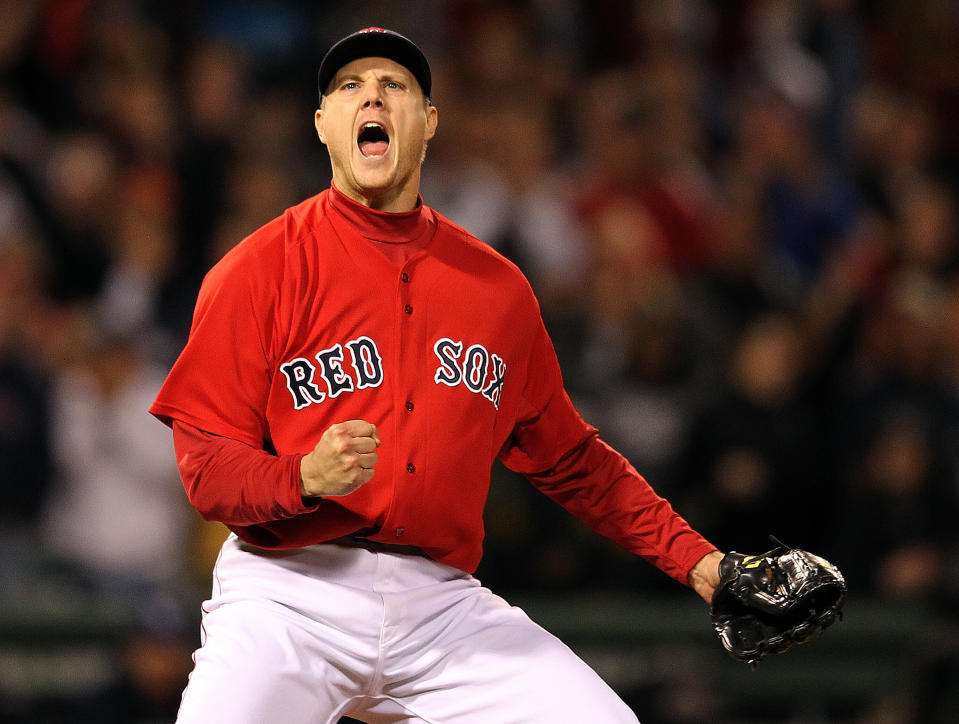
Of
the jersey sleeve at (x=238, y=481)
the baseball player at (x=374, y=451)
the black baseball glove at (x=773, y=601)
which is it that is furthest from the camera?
the black baseball glove at (x=773, y=601)

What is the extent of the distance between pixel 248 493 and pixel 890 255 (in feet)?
18.1

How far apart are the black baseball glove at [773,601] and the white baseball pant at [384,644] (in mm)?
312

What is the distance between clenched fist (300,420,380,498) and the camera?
2.67m

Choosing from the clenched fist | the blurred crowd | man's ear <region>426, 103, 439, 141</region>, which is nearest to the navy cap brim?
man's ear <region>426, 103, 439, 141</region>

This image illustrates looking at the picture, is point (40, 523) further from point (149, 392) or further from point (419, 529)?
point (419, 529)

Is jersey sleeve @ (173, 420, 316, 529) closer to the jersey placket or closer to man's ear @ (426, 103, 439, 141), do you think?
the jersey placket

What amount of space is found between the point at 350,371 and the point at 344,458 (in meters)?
0.47

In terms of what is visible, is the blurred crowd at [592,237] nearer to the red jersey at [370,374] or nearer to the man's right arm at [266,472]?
the red jersey at [370,374]

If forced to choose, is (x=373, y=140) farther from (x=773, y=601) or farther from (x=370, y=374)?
(x=773, y=601)

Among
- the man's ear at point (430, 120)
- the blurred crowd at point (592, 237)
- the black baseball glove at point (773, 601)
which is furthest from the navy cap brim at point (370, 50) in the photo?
the blurred crowd at point (592, 237)

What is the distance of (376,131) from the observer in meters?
3.32

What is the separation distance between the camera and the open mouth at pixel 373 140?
329cm

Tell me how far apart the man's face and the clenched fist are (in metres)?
0.79

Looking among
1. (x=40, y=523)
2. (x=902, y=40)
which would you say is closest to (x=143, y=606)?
(x=40, y=523)
